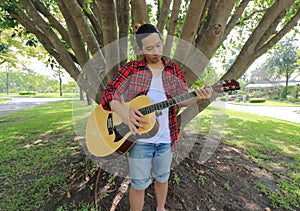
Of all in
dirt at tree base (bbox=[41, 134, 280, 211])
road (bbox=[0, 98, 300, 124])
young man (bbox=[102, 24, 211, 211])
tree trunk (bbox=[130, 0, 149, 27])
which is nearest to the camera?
young man (bbox=[102, 24, 211, 211])

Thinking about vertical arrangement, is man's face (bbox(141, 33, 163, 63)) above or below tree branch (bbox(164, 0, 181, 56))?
below

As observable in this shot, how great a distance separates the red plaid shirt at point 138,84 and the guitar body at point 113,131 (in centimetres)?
8

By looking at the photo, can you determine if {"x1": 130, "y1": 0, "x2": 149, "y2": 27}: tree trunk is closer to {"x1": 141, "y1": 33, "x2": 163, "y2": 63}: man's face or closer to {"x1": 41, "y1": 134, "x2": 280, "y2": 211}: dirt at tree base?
{"x1": 141, "y1": 33, "x2": 163, "y2": 63}: man's face

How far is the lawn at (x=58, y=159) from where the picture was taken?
7.93ft

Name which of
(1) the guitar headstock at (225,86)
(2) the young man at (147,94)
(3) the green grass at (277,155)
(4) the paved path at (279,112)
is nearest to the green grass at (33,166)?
(2) the young man at (147,94)

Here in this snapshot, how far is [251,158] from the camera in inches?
143

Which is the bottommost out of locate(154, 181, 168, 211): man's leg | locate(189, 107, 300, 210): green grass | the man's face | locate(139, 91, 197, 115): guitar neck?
locate(189, 107, 300, 210): green grass

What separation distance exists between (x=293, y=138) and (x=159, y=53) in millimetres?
5331

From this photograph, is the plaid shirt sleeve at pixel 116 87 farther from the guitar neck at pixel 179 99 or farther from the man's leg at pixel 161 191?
the man's leg at pixel 161 191

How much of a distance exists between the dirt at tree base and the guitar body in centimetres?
66

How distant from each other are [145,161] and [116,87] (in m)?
0.61

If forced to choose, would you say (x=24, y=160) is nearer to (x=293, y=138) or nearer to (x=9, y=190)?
(x=9, y=190)

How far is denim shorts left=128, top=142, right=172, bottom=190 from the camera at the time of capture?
1.55m

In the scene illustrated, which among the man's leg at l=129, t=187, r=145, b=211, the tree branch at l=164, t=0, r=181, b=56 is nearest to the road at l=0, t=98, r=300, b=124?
the tree branch at l=164, t=0, r=181, b=56
